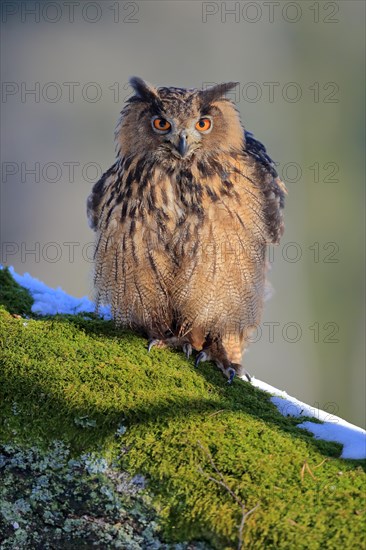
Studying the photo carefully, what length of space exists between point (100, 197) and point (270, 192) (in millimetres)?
923

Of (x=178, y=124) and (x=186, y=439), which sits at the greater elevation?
(x=178, y=124)

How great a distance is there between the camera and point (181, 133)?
333 cm

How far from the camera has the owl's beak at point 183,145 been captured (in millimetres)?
3305

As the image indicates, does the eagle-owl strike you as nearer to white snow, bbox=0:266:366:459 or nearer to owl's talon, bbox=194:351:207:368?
owl's talon, bbox=194:351:207:368

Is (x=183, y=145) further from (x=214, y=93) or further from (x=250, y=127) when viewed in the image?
(x=250, y=127)

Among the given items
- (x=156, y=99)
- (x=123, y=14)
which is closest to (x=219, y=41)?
(x=123, y=14)

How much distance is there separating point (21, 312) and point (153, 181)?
95 centimetres

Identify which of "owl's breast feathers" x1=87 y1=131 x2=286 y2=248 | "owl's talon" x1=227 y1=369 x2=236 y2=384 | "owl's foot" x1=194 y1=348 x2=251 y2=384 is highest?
"owl's breast feathers" x1=87 y1=131 x2=286 y2=248

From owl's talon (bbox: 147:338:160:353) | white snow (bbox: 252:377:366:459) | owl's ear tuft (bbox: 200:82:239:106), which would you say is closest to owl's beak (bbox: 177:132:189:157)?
owl's ear tuft (bbox: 200:82:239:106)

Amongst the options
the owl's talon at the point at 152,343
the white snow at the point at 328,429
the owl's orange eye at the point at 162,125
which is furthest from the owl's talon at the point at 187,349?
the owl's orange eye at the point at 162,125

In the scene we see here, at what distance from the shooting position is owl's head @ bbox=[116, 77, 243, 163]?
3.35m

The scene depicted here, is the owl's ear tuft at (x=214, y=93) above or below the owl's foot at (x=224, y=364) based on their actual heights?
above

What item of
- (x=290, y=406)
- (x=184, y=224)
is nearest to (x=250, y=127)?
(x=184, y=224)

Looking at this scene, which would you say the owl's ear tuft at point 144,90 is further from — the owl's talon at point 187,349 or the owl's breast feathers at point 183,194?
the owl's talon at point 187,349
